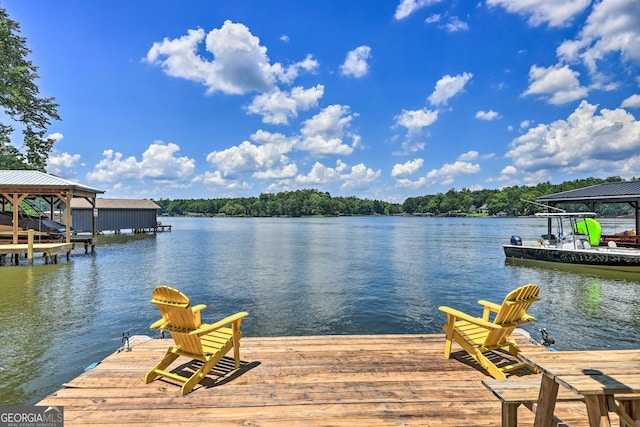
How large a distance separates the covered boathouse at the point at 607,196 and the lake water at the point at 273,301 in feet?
17.2

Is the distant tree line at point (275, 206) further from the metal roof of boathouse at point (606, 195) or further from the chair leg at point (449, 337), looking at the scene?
the chair leg at point (449, 337)

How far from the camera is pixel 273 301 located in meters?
12.4

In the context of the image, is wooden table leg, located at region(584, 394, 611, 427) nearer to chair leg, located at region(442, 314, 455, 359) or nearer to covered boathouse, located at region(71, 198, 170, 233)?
chair leg, located at region(442, 314, 455, 359)

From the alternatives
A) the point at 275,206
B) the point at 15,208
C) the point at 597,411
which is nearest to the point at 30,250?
the point at 15,208

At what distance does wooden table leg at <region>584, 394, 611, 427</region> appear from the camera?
2.27 meters

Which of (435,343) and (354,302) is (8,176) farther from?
(435,343)

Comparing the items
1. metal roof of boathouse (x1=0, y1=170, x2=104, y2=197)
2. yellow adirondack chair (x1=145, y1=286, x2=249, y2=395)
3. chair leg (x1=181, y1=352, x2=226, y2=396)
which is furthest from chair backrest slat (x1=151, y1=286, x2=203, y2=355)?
metal roof of boathouse (x1=0, y1=170, x2=104, y2=197)

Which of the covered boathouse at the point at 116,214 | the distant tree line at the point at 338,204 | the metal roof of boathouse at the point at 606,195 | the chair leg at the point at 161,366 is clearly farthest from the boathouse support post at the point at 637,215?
the distant tree line at the point at 338,204

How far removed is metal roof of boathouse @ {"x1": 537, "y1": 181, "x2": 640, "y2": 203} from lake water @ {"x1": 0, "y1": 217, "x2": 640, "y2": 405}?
5.15m

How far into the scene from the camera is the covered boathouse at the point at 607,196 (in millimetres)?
19734

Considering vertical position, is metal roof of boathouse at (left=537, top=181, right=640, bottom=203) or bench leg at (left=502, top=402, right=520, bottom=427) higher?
metal roof of boathouse at (left=537, top=181, right=640, bottom=203)

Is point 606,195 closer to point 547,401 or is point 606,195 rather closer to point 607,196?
point 607,196

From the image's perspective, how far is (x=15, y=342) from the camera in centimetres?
776

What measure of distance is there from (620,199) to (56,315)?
26768 mm
